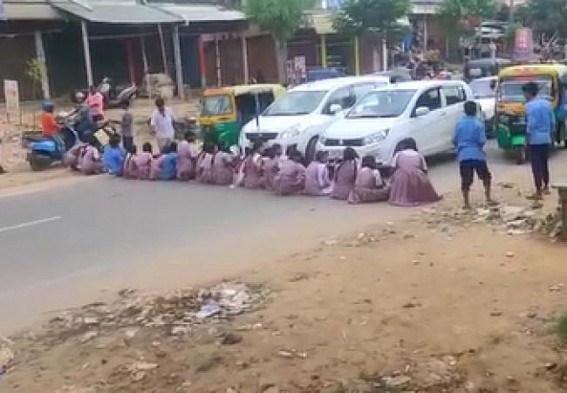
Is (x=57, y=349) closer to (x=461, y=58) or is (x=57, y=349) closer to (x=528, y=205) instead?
(x=528, y=205)

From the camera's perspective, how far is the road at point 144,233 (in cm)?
955

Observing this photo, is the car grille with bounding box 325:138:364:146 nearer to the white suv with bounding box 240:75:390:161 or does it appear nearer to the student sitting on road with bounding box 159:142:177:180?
the white suv with bounding box 240:75:390:161

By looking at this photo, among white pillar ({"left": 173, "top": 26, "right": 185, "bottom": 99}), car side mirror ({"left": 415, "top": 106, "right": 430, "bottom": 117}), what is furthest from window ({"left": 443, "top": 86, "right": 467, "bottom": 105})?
white pillar ({"left": 173, "top": 26, "right": 185, "bottom": 99})

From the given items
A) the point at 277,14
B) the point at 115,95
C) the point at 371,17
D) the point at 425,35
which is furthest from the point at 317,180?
the point at 425,35

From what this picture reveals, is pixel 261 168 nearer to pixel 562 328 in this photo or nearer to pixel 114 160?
pixel 114 160

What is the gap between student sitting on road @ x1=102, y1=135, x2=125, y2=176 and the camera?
18266 millimetres

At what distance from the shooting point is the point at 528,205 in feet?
40.0

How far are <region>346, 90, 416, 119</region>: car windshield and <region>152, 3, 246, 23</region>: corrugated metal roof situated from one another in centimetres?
1546

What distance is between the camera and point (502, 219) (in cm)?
1130

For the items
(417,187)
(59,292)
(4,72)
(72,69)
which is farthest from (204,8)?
(59,292)

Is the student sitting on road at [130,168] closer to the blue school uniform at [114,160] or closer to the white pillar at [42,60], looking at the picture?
the blue school uniform at [114,160]

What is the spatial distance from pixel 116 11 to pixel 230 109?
1114 centimetres

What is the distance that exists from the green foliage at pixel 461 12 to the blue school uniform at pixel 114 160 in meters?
29.2

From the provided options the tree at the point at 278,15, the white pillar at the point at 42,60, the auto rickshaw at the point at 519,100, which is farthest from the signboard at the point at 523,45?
the auto rickshaw at the point at 519,100
